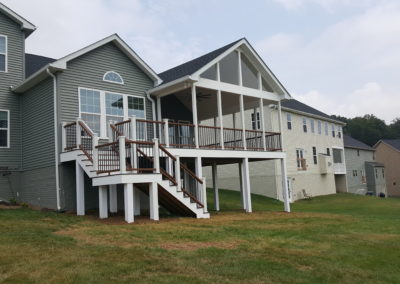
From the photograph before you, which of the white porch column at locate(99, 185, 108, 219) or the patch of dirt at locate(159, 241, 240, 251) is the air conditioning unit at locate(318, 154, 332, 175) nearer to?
the white porch column at locate(99, 185, 108, 219)

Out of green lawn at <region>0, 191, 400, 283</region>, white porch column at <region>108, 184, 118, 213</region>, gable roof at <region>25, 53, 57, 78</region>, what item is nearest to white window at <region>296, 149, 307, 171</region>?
gable roof at <region>25, 53, 57, 78</region>

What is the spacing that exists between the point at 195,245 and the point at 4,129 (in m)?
11.1

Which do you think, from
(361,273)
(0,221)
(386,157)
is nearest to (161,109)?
(0,221)

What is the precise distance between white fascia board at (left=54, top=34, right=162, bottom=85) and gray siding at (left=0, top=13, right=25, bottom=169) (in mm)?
3558

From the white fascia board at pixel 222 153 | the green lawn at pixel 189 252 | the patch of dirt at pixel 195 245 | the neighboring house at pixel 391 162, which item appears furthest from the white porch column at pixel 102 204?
the neighboring house at pixel 391 162

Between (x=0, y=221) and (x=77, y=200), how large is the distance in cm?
290

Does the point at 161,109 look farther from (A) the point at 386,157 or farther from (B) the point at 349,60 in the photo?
(A) the point at 386,157

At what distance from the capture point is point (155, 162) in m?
12.9

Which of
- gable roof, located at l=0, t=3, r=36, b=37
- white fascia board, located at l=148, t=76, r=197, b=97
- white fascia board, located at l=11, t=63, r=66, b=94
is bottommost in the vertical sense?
white fascia board, located at l=148, t=76, r=197, b=97

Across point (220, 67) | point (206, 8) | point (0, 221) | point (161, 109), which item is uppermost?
point (206, 8)

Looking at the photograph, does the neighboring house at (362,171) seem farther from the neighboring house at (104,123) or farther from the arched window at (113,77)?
the arched window at (113,77)

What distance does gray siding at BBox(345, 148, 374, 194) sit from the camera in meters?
46.2

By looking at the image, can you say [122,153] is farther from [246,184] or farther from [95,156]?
[246,184]

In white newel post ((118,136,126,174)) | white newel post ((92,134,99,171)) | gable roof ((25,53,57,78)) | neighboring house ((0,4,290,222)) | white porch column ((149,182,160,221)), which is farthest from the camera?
gable roof ((25,53,57,78))
